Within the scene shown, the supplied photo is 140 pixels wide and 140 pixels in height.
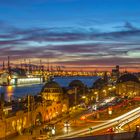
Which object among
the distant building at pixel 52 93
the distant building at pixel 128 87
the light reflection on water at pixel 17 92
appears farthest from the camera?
the light reflection on water at pixel 17 92

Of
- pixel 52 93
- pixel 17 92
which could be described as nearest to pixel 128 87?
pixel 52 93

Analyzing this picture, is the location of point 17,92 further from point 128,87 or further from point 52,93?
point 52,93

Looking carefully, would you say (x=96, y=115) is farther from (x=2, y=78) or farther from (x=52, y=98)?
(x=2, y=78)

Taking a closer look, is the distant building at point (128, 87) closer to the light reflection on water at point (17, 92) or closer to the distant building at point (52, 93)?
the light reflection on water at point (17, 92)

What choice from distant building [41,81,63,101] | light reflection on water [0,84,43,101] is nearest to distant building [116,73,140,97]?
light reflection on water [0,84,43,101]

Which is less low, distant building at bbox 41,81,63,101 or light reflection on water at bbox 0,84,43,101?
distant building at bbox 41,81,63,101

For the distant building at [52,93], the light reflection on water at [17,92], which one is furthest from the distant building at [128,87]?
the distant building at [52,93]

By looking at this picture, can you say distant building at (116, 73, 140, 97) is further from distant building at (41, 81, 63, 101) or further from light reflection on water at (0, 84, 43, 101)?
distant building at (41, 81, 63, 101)

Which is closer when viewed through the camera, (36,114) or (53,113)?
(36,114)

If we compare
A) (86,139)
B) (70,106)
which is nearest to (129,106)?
(70,106)

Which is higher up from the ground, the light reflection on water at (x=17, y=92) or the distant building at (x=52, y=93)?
the distant building at (x=52, y=93)

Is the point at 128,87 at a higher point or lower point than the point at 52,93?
lower
